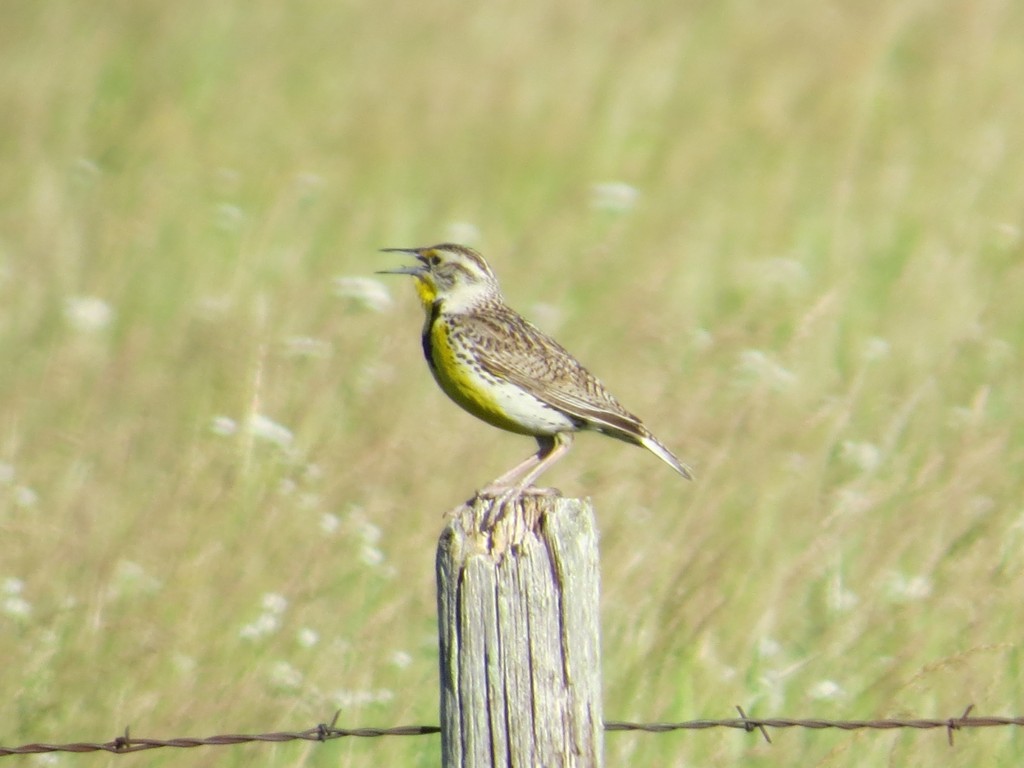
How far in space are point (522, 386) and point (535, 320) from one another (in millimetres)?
3012

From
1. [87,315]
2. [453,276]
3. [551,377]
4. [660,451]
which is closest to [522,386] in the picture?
[551,377]

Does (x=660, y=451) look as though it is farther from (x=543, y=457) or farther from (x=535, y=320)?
(x=535, y=320)

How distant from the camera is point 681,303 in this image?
939cm

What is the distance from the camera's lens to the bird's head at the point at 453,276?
577 cm

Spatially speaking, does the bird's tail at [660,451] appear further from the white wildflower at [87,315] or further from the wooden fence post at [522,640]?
the white wildflower at [87,315]

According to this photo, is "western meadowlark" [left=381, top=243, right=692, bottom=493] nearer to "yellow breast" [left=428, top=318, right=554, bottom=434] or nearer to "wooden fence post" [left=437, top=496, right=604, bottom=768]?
"yellow breast" [left=428, top=318, right=554, bottom=434]

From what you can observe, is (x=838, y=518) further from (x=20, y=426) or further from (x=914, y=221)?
(x=914, y=221)

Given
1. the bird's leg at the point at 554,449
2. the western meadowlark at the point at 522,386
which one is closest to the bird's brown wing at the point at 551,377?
the western meadowlark at the point at 522,386

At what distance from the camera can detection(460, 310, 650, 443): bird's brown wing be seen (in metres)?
5.11

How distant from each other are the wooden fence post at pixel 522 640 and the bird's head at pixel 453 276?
95.4 inches

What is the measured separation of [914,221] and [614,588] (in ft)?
16.7

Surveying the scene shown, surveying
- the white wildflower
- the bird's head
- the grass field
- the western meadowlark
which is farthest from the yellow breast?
the white wildflower

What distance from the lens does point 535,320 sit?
8133 mm

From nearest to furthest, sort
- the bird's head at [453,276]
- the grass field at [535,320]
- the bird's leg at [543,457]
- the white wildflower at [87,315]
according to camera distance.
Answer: the bird's leg at [543,457], the grass field at [535,320], the bird's head at [453,276], the white wildflower at [87,315]
